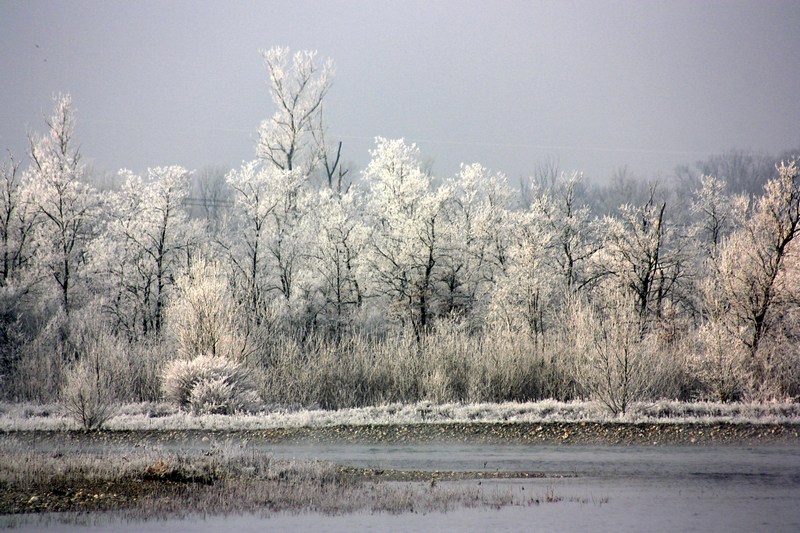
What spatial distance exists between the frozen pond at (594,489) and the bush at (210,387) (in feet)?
13.0

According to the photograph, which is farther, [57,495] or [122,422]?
[122,422]

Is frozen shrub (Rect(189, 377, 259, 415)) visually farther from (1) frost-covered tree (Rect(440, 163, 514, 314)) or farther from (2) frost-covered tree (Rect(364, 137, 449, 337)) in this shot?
(1) frost-covered tree (Rect(440, 163, 514, 314))

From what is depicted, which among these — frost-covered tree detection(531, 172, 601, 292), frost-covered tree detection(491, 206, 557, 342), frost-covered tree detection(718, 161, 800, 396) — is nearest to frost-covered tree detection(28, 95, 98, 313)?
frost-covered tree detection(491, 206, 557, 342)

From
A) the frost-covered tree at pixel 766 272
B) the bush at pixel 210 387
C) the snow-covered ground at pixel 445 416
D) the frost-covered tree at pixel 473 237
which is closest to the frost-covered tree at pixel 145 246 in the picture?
the frost-covered tree at pixel 473 237

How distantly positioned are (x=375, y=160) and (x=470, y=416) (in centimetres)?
2901

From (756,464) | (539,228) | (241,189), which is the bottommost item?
(756,464)

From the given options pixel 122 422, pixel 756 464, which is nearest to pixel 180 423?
pixel 122 422

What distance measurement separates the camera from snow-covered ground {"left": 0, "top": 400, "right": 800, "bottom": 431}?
52.0 ft

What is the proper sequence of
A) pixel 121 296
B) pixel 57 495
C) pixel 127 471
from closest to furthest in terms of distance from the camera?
pixel 57 495
pixel 127 471
pixel 121 296

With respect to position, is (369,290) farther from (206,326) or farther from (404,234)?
(206,326)

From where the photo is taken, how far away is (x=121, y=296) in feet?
130

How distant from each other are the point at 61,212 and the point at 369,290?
17396mm

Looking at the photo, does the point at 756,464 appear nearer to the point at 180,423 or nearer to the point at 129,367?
the point at 180,423

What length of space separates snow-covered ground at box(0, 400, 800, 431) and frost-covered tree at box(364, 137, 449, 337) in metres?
19.7
